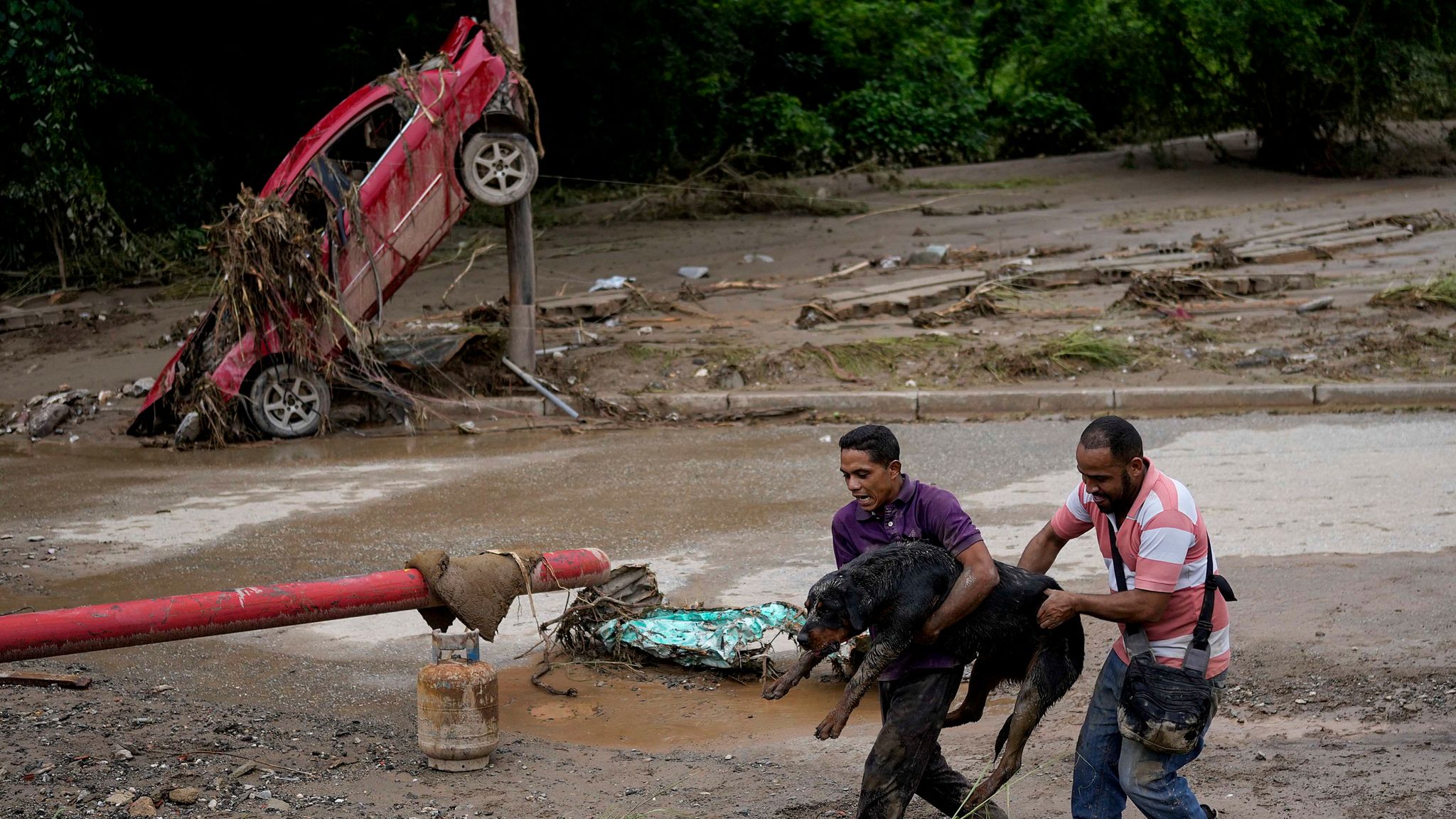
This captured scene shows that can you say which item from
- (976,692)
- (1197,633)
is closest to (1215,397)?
(976,692)

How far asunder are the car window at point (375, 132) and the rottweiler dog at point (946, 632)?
833 cm

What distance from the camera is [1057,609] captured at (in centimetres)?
371

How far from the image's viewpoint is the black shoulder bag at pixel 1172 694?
3.62 metres

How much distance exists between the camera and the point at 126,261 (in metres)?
17.6

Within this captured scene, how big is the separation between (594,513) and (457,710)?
3605 mm

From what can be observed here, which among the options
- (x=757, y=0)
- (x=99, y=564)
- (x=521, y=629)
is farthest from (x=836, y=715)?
(x=757, y=0)

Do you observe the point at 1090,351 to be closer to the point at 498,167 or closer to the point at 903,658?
the point at 498,167

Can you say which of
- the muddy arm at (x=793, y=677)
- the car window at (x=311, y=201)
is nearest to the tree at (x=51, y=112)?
the car window at (x=311, y=201)

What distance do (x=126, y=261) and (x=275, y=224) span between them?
818 cm

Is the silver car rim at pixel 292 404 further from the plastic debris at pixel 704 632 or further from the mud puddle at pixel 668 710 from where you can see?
the plastic debris at pixel 704 632

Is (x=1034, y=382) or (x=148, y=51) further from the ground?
(x=148, y=51)

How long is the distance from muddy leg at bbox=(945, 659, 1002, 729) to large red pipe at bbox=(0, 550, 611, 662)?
6.16ft

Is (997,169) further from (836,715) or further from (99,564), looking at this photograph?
(836,715)

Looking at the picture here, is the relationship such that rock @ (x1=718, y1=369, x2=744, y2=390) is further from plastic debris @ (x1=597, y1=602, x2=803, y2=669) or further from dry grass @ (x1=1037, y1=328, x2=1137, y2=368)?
plastic debris @ (x1=597, y1=602, x2=803, y2=669)
